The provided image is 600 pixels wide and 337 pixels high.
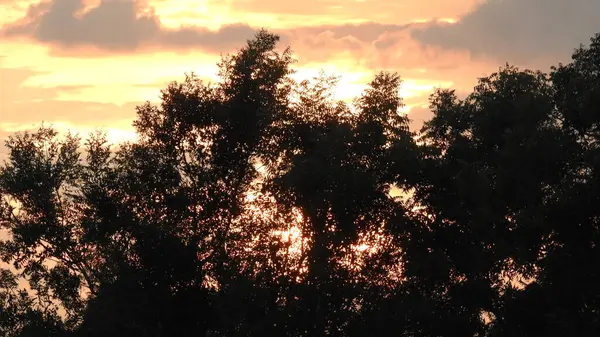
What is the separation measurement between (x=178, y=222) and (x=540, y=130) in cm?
2356

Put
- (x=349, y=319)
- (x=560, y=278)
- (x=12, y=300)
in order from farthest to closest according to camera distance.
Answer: (x=12, y=300)
(x=349, y=319)
(x=560, y=278)

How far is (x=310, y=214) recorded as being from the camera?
5372cm

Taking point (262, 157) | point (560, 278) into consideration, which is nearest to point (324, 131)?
point (262, 157)

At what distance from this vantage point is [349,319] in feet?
169

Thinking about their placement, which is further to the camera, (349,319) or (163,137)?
(163,137)

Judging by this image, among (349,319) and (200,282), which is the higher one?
(200,282)

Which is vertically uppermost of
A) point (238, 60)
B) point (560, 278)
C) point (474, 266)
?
point (238, 60)

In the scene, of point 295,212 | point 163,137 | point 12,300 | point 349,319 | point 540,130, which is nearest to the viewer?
point 540,130

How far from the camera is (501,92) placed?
186 ft

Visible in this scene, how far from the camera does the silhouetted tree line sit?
4716 centimetres

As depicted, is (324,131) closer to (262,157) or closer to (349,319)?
(262,157)

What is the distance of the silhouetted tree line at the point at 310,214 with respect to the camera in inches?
1857

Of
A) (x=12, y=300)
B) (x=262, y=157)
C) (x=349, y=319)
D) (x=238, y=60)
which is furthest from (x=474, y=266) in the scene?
(x=12, y=300)

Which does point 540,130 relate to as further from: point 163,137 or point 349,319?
point 163,137
